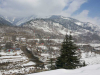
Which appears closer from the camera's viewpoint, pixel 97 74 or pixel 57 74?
pixel 97 74

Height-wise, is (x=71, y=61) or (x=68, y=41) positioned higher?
(x=68, y=41)

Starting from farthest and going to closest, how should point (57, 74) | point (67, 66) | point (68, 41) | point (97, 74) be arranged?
point (68, 41) < point (67, 66) < point (57, 74) < point (97, 74)

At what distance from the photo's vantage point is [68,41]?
27.3ft

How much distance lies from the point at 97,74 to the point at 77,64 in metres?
5.05

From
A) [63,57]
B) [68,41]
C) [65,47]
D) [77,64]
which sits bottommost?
[77,64]

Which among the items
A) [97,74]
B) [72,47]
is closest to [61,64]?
[72,47]

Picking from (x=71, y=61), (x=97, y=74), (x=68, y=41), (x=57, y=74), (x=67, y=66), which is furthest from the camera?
(x=68, y=41)

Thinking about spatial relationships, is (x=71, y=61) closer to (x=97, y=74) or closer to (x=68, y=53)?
(x=68, y=53)

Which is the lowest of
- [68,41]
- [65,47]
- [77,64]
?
[77,64]

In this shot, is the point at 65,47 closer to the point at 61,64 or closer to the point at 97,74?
the point at 61,64

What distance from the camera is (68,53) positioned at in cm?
786

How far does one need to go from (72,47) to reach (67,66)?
1.85 m

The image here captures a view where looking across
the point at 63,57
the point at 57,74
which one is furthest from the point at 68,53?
the point at 57,74

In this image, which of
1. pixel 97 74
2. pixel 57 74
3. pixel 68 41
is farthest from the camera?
pixel 68 41
